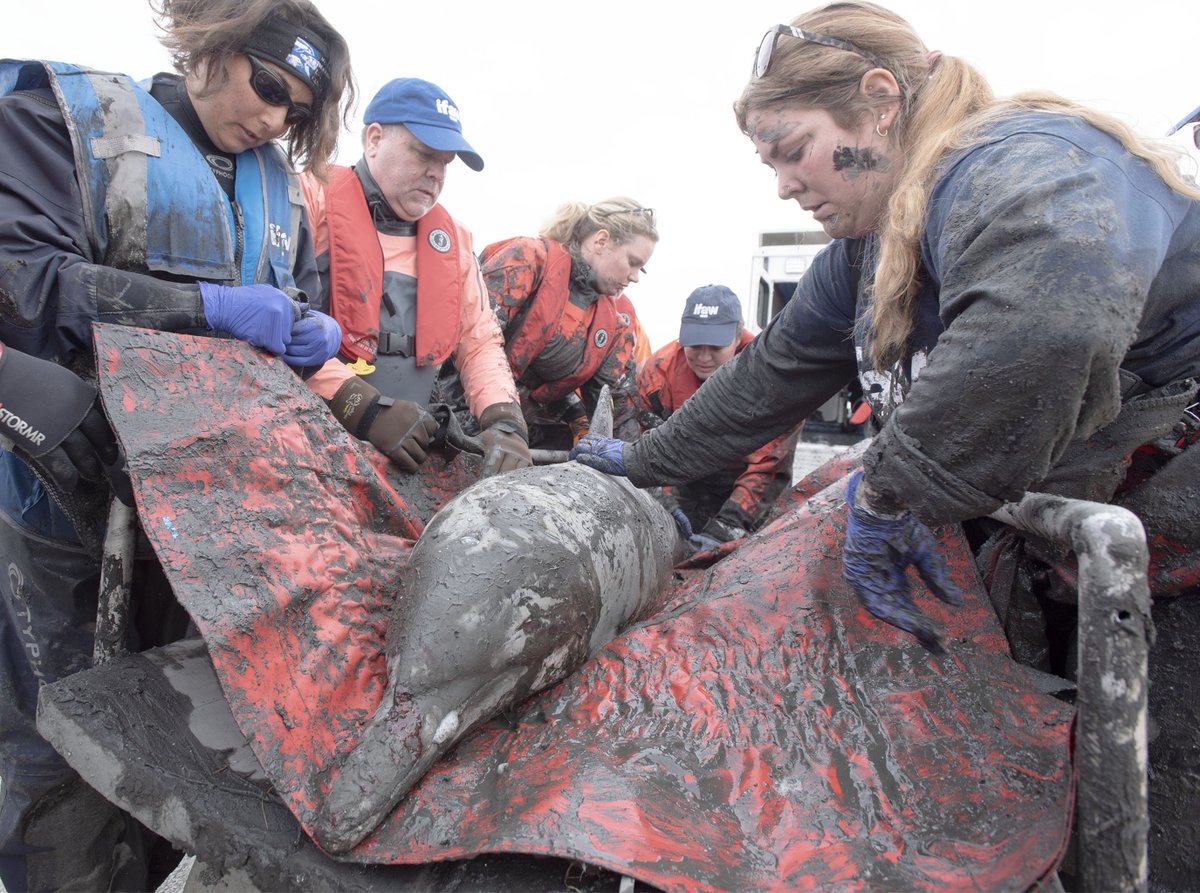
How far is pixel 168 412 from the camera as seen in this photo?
1.51 metres

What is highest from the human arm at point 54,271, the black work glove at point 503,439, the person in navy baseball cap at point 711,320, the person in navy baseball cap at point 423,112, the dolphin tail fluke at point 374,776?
the person in navy baseball cap at point 423,112

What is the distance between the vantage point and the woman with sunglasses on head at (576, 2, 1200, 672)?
1174 mm

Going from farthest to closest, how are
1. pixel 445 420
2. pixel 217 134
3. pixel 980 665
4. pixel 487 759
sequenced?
1. pixel 445 420
2. pixel 217 134
3. pixel 980 665
4. pixel 487 759

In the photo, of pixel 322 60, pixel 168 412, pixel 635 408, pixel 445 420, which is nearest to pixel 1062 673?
pixel 445 420

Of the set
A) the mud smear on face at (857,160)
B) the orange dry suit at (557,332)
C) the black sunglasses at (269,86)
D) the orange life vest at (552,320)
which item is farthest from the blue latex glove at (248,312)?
the orange life vest at (552,320)

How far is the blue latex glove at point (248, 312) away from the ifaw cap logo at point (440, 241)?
1258 millimetres


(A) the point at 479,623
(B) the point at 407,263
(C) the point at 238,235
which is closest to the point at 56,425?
(C) the point at 238,235

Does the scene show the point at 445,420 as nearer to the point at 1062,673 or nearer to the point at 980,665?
the point at 980,665

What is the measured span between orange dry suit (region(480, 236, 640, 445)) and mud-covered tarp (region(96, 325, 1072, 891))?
2.47 m

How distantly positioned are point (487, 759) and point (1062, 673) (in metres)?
1.33

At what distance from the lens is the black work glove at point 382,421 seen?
2.20 metres

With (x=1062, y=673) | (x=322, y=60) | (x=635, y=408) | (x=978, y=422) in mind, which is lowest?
(x=635, y=408)

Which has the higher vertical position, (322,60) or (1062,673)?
(322,60)

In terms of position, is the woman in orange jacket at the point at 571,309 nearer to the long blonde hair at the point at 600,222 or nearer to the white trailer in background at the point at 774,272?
the long blonde hair at the point at 600,222
